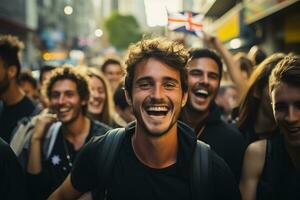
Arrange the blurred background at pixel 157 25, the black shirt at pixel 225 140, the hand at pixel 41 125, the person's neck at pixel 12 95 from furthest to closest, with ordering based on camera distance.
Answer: the blurred background at pixel 157 25 → the person's neck at pixel 12 95 → the hand at pixel 41 125 → the black shirt at pixel 225 140

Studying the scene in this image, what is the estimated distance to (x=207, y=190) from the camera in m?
2.61

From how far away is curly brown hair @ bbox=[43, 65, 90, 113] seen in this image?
4.87 meters

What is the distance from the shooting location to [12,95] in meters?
5.16

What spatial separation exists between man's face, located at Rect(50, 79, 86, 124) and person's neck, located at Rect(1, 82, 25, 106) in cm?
55

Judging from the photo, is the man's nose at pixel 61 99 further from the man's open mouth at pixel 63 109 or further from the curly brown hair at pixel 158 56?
the curly brown hair at pixel 158 56

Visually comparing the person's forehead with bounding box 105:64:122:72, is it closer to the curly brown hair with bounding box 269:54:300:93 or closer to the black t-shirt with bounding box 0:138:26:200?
the curly brown hair with bounding box 269:54:300:93

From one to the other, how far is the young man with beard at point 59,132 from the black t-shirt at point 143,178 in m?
1.24

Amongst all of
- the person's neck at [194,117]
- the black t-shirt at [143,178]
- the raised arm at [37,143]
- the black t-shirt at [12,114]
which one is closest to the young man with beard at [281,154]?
the black t-shirt at [143,178]

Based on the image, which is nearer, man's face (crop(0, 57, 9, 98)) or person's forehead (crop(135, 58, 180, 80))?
person's forehead (crop(135, 58, 180, 80))

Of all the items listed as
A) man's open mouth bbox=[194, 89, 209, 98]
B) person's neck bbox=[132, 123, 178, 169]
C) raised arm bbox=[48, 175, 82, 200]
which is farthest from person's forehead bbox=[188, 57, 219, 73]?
raised arm bbox=[48, 175, 82, 200]

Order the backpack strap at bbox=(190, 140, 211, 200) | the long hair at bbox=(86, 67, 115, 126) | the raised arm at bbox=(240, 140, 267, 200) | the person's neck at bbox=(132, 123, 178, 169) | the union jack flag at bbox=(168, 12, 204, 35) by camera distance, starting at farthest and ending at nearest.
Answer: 1. the union jack flag at bbox=(168, 12, 204, 35)
2. the long hair at bbox=(86, 67, 115, 126)
3. the raised arm at bbox=(240, 140, 267, 200)
4. the person's neck at bbox=(132, 123, 178, 169)
5. the backpack strap at bbox=(190, 140, 211, 200)

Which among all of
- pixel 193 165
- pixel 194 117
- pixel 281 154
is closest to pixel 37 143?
pixel 194 117

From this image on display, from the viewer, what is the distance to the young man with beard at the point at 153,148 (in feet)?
8.86

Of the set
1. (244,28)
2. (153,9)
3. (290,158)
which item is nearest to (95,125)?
(290,158)
